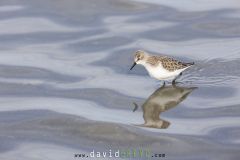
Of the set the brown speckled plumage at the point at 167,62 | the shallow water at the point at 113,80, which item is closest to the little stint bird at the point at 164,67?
the brown speckled plumage at the point at 167,62

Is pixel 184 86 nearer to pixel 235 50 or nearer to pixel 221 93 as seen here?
pixel 221 93

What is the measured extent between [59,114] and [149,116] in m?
1.33

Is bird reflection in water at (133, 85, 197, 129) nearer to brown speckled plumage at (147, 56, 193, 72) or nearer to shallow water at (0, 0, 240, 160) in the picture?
shallow water at (0, 0, 240, 160)

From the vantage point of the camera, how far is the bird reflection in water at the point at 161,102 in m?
11.7

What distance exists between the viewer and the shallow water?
11.0 m

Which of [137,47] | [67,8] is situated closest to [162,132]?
[137,47]

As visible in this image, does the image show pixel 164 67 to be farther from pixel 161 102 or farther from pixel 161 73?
pixel 161 102

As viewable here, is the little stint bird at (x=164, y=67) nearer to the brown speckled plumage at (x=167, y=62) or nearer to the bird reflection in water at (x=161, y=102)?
the brown speckled plumage at (x=167, y=62)

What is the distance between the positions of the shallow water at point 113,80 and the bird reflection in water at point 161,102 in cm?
2

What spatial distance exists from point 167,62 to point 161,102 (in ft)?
3.63

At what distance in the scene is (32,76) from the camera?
14.0 metres

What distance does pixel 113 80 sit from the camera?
45.1 ft

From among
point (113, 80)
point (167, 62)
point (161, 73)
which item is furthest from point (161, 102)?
point (113, 80)

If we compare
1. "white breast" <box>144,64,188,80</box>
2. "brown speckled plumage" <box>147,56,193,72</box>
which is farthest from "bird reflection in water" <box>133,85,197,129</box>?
"brown speckled plumage" <box>147,56,193,72</box>
